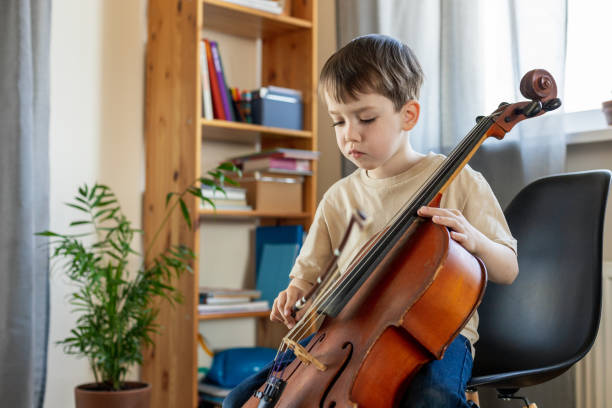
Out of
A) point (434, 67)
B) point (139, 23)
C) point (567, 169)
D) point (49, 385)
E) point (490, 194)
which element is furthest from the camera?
point (139, 23)

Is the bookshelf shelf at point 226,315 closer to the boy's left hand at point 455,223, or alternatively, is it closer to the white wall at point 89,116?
the white wall at point 89,116

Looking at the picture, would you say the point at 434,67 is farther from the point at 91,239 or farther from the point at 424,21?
the point at 91,239

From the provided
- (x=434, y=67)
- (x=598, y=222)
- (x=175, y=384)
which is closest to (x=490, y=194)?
(x=598, y=222)

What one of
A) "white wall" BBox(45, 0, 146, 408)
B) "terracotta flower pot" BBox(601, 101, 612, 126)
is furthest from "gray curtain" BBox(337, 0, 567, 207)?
"white wall" BBox(45, 0, 146, 408)

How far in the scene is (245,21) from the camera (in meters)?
2.51

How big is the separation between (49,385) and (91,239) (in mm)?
513

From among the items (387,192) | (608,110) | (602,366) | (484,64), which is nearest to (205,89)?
(484,64)

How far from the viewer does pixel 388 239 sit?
3.44ft

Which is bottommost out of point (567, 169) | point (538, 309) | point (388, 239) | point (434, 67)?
point (538, 309)

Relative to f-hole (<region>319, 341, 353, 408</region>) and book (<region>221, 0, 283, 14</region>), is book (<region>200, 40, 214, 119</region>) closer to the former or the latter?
book (<region>221, 0, 283, 14</region>)

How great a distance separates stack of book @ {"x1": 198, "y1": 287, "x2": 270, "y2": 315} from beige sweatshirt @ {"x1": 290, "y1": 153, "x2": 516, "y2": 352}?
945mm

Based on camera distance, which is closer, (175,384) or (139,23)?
(175,384)

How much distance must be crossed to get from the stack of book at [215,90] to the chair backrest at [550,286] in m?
1.23

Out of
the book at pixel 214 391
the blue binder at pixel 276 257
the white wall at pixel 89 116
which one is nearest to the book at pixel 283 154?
the blue binder at pixel 276 257
